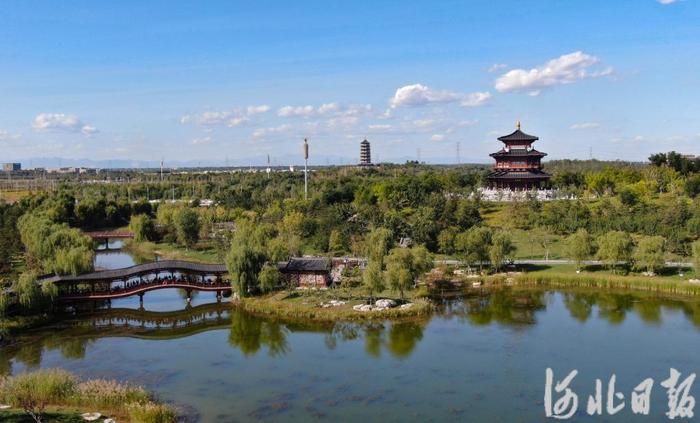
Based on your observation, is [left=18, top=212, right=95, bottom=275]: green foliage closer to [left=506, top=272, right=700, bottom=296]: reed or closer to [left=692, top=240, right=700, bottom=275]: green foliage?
[left=506, top=272, right=700, bottom=296]: reed

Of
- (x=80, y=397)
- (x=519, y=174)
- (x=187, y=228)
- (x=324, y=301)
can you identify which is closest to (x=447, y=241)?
(x=324, y=301)

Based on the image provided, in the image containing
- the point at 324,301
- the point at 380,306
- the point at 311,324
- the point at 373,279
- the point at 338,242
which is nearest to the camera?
the point at 311,324

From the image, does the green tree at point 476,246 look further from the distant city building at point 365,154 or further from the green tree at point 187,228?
the distant city building at point 365,154

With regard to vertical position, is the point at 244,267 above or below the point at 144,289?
above

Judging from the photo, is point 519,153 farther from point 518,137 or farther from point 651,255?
point 651,255

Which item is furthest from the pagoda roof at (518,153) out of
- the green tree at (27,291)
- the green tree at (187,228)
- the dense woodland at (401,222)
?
the green tree at (27,291)

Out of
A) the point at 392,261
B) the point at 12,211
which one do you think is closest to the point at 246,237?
the point at 392,261
